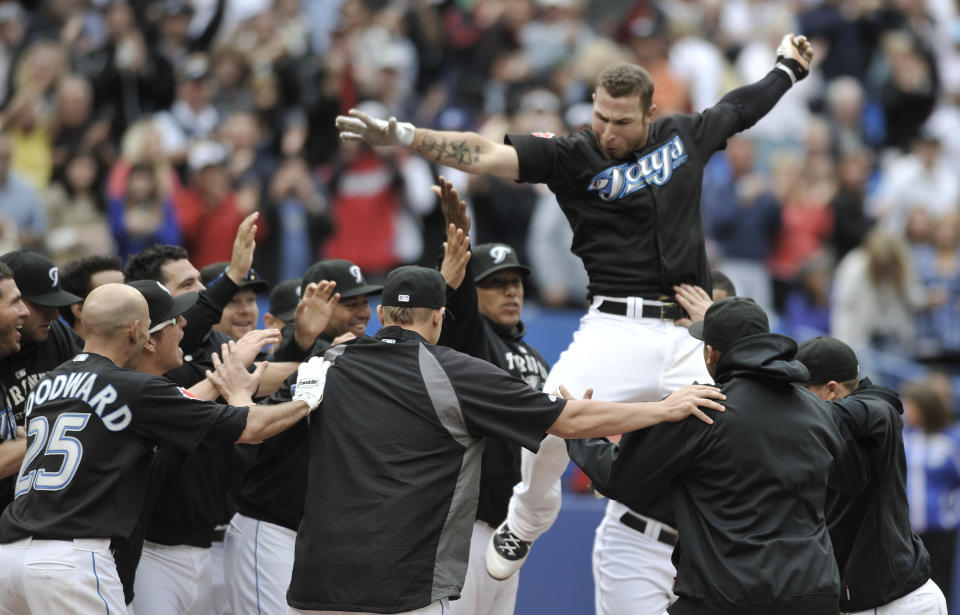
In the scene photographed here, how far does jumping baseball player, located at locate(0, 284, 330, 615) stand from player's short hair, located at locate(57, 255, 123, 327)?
1.57 m

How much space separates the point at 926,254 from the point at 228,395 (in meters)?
9.40

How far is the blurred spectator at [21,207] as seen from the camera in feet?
39.4

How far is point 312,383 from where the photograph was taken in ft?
20.3

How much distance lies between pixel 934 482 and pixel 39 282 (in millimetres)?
7305

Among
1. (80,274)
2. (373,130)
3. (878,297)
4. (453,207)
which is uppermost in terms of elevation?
Result: (373,130)

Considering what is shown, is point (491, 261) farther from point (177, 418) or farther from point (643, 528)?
point (177, 418)

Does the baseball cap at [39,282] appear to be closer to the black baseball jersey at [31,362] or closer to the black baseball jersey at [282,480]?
the black baseball jersey at [31,362]

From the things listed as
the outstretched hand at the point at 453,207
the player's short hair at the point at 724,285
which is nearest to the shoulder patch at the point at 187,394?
the outstretched hand at the point at 453,207

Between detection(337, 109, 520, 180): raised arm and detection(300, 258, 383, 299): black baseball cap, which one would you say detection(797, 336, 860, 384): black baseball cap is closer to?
detection(337, 109, 520, 180): raised arm

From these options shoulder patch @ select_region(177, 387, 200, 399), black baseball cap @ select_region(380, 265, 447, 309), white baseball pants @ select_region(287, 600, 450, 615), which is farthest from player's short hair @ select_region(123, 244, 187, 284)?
white baseball pants @ select_region(287, 600, 450, 615)

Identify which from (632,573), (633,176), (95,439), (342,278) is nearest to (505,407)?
(633,176)

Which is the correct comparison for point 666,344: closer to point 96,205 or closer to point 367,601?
point 367,601

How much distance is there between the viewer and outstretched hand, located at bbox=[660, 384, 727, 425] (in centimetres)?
563

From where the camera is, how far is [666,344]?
22.6ft
